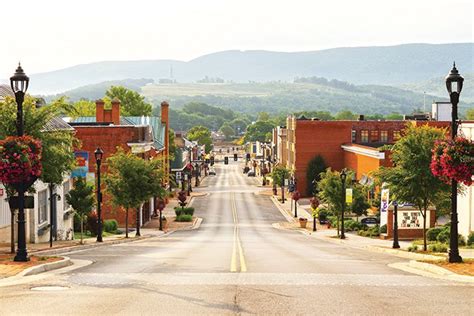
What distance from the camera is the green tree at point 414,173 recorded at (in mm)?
33000

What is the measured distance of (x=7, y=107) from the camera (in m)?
25.4

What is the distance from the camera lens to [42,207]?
3947 cm

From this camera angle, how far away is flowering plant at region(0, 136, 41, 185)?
2127 cm

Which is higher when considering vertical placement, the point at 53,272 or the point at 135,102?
the point at 135,102

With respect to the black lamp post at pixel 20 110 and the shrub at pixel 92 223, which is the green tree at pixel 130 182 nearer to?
the shrub at pixel 92 223

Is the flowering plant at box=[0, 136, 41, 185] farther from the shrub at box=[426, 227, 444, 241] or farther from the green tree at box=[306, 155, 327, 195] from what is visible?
the green tree at box=[306, 155, 327, 195]

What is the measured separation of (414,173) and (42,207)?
18.9m

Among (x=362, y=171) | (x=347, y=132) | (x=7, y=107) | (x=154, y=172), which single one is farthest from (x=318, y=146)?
(x=7, y=107)

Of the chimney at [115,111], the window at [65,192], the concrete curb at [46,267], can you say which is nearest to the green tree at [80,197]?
the window at [65,192]

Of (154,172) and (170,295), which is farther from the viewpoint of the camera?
(154,172)

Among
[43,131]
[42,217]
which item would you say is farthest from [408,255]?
[42,217]

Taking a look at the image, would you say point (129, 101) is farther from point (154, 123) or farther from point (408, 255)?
point (408, 255)

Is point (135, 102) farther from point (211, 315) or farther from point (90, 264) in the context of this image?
point (211, 315)

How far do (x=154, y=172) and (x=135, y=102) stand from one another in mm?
85545
